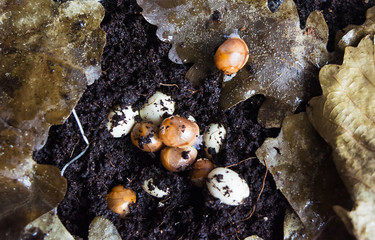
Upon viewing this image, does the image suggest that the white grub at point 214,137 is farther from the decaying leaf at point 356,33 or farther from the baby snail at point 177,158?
the decaying leaf at point 356,33

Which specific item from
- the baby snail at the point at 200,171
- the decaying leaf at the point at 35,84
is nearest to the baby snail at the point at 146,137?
the baby snail at the point at 200,171

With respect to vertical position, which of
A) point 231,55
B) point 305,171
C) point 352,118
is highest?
point 231,55

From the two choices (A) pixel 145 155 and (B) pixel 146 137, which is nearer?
(B) pixel 146 137

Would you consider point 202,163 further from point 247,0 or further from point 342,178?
point 247,0

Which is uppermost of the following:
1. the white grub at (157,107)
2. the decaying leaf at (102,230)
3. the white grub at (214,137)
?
the white grub at (157,107)

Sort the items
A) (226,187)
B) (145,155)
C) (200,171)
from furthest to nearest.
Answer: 1. (145,155)
2. (200,171)
3. (226,187)

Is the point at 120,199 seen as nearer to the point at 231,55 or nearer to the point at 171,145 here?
the point at 171,145

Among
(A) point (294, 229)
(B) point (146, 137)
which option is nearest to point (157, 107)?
(B) point (146, 137)
